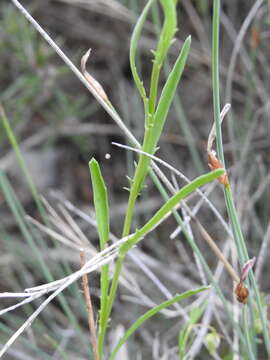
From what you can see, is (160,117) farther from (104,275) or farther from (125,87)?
(125,87)

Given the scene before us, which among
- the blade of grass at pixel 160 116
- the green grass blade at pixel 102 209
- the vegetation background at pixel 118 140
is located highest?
the blade of grass at pixel 160 116

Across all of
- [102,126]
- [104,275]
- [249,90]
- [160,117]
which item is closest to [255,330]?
[104,275]

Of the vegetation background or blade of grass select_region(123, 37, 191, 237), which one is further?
the vegetation background

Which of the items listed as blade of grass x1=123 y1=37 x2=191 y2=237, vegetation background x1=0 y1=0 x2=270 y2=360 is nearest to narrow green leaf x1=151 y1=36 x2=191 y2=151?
blade of grass x1=123 y1=37 x2=191 y2=237

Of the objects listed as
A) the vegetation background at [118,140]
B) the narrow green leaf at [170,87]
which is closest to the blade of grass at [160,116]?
the narrow green leaf at [170,87]

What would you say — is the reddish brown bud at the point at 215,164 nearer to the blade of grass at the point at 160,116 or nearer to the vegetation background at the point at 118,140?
the blade of grass at the point at 160,116

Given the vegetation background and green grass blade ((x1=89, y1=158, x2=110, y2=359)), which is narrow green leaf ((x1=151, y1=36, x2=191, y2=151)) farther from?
the vegetation background

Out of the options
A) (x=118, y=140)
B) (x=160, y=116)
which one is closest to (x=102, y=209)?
(x=160, y=116)

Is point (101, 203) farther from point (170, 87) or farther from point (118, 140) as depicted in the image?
point (118, 140)
